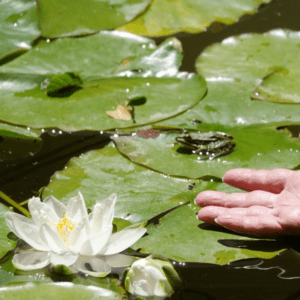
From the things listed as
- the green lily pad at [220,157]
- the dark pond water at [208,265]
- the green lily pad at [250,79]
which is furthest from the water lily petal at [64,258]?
the green lily pad at [250,79]

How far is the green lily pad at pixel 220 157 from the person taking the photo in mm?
1642

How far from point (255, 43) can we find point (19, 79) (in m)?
1.44

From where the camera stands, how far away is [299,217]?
4.10 feet

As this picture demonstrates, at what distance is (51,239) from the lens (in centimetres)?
121

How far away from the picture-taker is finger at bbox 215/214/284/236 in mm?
1296

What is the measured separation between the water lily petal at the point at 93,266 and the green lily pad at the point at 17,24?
1.59m

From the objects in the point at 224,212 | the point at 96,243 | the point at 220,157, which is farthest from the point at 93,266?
the point at 220,157

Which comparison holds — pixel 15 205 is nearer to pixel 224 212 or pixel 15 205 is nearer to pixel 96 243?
pixel 96 243

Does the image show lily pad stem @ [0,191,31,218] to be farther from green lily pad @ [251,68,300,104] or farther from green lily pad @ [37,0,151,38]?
green lily pad @ [37,0,151,38]

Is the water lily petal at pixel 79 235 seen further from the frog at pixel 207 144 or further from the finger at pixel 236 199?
the frog at pixel 207 144

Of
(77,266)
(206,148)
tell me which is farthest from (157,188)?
(77,266)

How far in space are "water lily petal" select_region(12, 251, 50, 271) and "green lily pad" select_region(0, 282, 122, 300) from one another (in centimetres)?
6

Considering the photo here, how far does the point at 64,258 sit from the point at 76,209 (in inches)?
7.0

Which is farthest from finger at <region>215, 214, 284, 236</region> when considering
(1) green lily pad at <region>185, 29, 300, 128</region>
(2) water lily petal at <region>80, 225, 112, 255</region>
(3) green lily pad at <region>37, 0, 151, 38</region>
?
(3) green lily pad at <region>37, 0, 151, 38</region>
